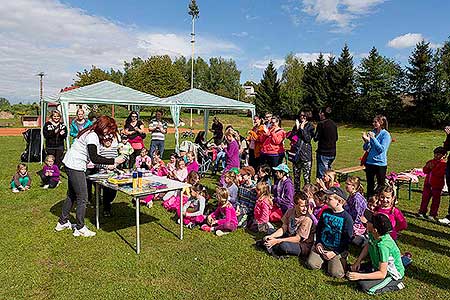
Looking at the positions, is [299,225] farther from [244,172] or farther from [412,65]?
[412,65]

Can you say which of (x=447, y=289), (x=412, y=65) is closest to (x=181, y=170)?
(x=447, y=289)

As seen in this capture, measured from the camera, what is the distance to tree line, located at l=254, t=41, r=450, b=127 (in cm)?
3453

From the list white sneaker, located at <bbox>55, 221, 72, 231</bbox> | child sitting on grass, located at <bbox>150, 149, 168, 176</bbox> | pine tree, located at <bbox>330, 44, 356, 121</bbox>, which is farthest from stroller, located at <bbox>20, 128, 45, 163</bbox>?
pine tree, located at <bbox>330, 44, 356, 121</bbox>

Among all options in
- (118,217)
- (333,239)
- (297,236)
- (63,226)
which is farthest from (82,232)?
(333,239)

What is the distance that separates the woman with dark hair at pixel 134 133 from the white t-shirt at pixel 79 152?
146 inches

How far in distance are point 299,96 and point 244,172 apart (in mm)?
39930

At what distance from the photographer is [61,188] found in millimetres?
7680

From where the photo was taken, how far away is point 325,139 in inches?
239

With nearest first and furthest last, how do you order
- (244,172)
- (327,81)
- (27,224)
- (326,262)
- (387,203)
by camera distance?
(326,262) → (387,203) → (27,224) → (244,172) → (327,81)

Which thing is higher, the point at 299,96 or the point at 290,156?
the point at 299,96

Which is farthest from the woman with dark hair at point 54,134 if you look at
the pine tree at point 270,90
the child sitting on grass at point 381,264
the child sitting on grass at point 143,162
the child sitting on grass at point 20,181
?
the pine tree at point 270,90

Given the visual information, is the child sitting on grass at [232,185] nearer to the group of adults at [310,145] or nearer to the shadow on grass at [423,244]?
the group of adults at [310,145]

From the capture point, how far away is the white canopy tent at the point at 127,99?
30.9 ft

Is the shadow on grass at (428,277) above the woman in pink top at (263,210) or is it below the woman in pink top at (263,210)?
below
